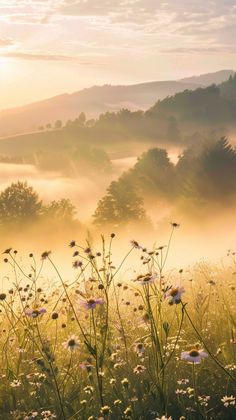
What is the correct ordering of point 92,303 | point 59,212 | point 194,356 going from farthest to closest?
point 59,212 < point 92,303 < point 194,356

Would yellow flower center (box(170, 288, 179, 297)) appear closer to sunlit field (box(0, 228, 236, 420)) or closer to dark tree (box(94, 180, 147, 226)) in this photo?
sunlit field (box(0, 228, 236, 420))

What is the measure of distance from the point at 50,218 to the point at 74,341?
57013 mm

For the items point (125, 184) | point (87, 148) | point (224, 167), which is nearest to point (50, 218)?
point (125, 184)

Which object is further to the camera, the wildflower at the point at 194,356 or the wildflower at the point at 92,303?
the wildflower at the point at 92,303

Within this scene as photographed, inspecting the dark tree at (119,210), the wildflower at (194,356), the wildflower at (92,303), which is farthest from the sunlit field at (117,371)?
the dark tree at (119,210)

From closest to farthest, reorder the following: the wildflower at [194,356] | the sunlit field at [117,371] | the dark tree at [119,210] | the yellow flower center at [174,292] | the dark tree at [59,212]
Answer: the wildflower at [194,356], the yellow flower center at [174,292], the sunlit field at [117,371], the dark tree at [59,212], the dark tree at [119,210]

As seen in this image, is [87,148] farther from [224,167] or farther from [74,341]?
[74,341]

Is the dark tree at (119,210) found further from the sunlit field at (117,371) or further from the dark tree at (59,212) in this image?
the sunlit field at (117,371)

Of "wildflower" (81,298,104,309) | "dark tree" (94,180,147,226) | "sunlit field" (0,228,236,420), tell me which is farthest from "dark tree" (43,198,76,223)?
"wildflower" (81,298,104,309)

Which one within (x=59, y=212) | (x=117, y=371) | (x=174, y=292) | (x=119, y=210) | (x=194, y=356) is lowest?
(x=117, y=371)

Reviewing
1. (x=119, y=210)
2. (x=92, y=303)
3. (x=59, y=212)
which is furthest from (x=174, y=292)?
(x=119, y=210)

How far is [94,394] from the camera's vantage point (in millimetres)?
5645

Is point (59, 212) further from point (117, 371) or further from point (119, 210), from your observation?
point (117, 371)

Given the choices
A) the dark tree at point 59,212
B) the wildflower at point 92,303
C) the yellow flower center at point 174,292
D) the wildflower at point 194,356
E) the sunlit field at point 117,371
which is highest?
the dark tree at point 59,212
